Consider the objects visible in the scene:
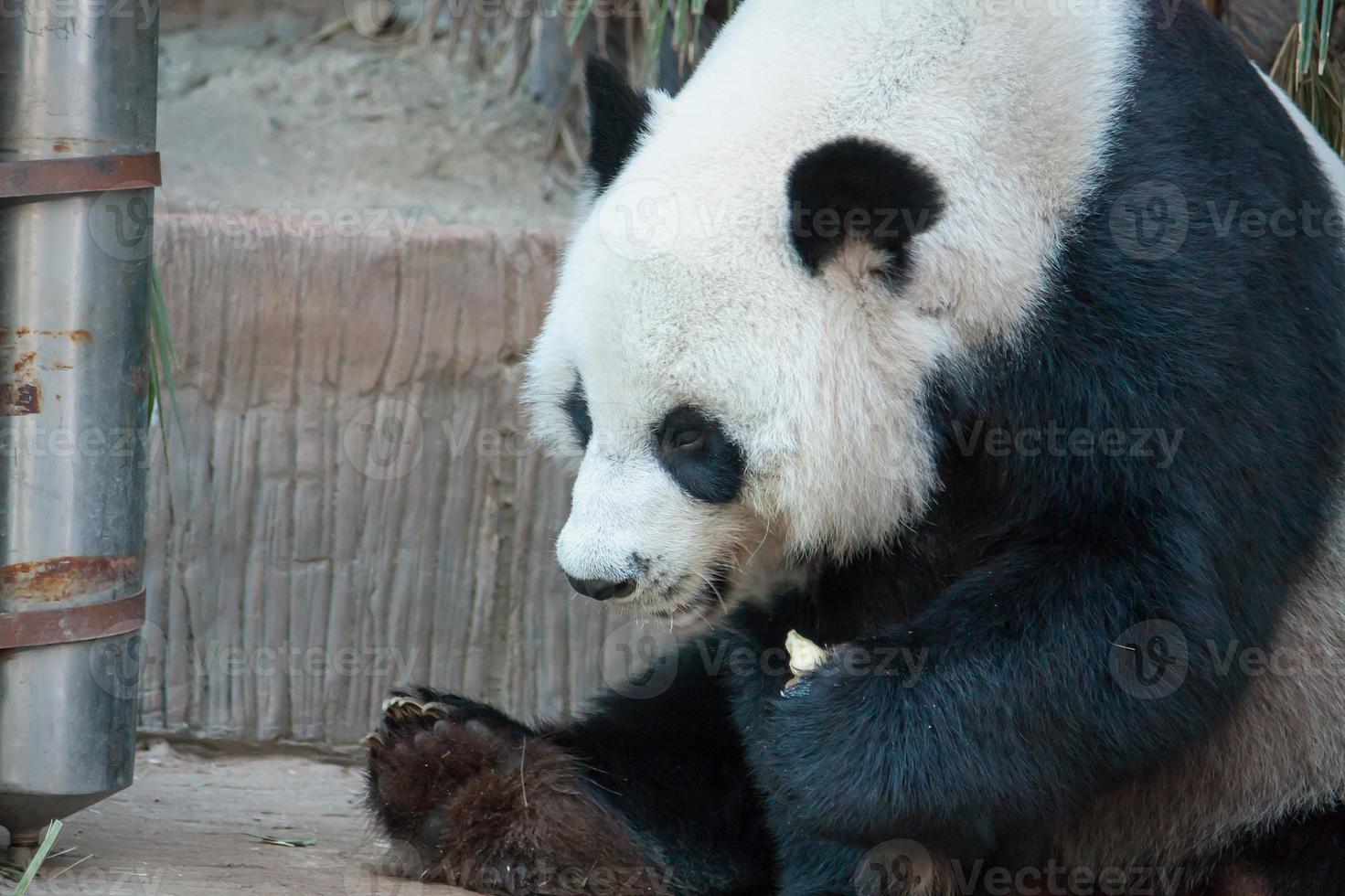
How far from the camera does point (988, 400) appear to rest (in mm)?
2893

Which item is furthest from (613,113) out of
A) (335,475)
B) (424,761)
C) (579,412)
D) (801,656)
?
(335,475)

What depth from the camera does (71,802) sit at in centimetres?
299

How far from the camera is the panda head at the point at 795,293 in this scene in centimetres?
284

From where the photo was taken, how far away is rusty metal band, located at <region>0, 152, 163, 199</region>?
2.85 meters

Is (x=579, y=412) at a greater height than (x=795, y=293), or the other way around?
(x=795, y=293)

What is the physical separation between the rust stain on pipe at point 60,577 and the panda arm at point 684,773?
40.3 inches

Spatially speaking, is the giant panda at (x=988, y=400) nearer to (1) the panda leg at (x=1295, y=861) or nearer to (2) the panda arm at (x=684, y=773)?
(1) the panda leg at (x=1295, y=861)

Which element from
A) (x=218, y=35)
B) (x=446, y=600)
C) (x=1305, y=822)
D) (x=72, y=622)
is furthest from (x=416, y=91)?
(x=1305, y=822)

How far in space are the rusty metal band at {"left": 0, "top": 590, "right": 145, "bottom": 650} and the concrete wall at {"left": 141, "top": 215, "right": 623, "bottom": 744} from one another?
1502mm

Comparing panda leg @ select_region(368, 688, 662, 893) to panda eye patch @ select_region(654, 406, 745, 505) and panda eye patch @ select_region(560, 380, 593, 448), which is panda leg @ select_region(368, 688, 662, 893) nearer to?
panda eye patch @ select_region(560, 380, 593, 448)

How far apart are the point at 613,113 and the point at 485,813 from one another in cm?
149

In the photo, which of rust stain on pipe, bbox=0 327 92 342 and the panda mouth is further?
the panda mouth

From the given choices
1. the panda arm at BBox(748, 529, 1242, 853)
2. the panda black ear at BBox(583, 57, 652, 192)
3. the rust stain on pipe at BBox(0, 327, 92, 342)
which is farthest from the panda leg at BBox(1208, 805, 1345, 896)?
the rust stain on pipe at BBox(0, 327, 92, 342)

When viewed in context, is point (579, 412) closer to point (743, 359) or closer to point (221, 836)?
point (743, 359)
